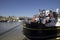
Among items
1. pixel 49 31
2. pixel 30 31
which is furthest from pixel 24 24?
pixel 49 31

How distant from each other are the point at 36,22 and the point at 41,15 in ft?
0.67

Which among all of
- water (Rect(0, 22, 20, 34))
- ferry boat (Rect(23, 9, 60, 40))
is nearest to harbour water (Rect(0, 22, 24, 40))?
water (Rect(0, 22, 20, 34))

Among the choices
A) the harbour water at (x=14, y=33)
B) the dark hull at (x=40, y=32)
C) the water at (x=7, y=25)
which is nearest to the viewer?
the dark hull at (x=40, y=32)

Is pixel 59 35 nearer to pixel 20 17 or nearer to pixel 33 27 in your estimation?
pixel 33 27

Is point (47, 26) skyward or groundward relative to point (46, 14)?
groundward

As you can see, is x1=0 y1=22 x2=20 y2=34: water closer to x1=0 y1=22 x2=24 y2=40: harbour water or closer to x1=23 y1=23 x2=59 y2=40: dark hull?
x1=0 y1=22 x2=24 y2=40: harbour water

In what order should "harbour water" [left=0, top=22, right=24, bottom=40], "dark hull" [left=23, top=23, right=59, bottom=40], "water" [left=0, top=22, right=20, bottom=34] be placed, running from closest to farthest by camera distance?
1. "dark hull" [left=23, top=23, right=59, bottom=40]
2. "harbour water" [left=0, top=22, right=24, bottom=40]
3. "water" [left=0, top=22, right=20, bottom=34]

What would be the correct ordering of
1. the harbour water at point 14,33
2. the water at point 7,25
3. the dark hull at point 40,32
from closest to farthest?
the dark hull at point 40,32
the harbour water at point 14,33
the water at point 7,25

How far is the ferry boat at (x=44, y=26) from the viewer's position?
3.90 meters

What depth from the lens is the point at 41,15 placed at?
13.6 feet

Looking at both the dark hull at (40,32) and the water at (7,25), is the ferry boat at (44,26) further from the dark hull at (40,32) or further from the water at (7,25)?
the water at (7,25)

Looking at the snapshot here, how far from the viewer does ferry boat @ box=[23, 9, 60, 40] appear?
3904 millimetres

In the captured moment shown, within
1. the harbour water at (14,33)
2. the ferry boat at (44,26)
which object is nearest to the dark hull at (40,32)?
the ferry boat at (44,26)

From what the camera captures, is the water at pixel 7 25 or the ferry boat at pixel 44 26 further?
the water at pixel 7 25
